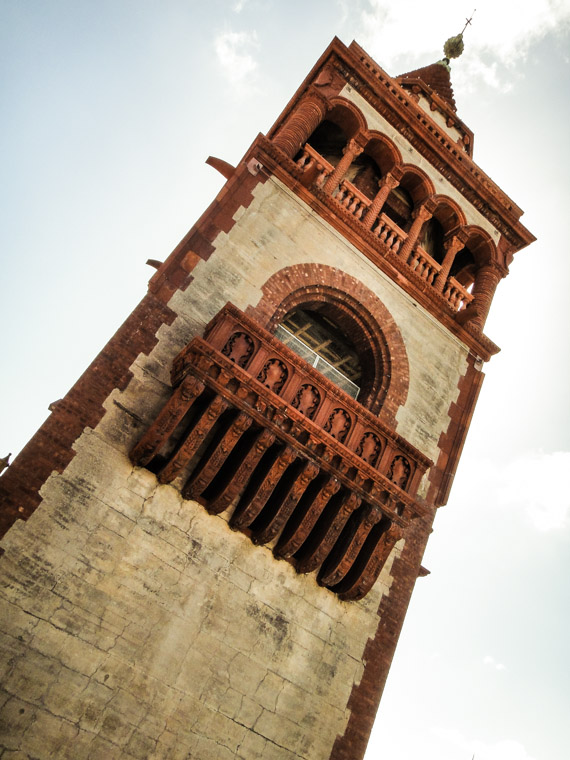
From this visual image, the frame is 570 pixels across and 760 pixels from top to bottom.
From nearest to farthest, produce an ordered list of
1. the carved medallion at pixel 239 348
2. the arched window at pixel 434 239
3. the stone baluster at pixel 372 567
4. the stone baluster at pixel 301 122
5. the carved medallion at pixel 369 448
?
1. the carved medallion at pixel 239 348
2. the stone baluster at pixel 372 567
3. the carved medallion at pixel 369 448
4. the stone baluster at pixel 301 122
5. the arched window at pixel 434 239

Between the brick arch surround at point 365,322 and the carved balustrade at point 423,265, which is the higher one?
the carved balustrade at point 423,265

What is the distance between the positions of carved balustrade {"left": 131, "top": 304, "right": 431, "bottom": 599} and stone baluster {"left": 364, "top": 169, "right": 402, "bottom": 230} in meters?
4.85

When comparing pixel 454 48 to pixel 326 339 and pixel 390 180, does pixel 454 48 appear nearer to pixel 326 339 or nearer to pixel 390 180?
pixel 390 180

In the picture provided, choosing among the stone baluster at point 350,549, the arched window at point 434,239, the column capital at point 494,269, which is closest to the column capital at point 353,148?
the arched window at point 434,239

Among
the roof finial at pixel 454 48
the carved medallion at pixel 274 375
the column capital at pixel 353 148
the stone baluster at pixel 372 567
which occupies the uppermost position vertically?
the roof finial at pixel 454 48

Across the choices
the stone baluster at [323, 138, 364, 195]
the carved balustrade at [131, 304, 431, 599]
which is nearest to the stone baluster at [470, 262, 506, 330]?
the stone baluster at [323, 138, 364, 195]

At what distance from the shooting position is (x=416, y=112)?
500 inches

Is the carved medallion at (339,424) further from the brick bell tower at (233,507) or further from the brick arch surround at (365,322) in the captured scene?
the brick arch surround at (365,322)

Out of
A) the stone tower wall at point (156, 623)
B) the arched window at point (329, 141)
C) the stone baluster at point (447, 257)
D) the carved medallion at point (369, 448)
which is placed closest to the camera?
the stone tower wall at point (156, 623)

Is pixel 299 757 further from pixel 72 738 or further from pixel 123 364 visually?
pixel 123 364

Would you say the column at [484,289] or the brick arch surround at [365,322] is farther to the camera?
the column at [484,289]

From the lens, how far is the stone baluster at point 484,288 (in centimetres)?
1167

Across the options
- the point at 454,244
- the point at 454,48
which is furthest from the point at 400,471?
the point at 454,48

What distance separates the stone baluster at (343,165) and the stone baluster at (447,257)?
3.04 metres
